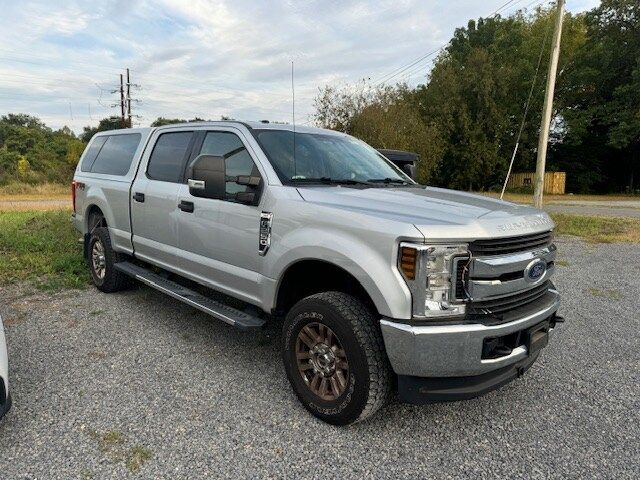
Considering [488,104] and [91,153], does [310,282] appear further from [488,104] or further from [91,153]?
[488,104]

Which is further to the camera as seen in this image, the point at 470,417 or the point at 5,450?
the point at 470,417

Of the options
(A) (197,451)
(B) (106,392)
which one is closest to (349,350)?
(A) (197,451)

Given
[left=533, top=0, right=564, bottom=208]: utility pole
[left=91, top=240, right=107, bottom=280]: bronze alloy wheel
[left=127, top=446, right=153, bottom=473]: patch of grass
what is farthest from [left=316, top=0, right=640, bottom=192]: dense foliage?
[left=127, top=446, right=153, bottom=473]: patch of grass

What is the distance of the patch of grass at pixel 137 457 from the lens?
239cm

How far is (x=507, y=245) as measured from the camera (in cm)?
260

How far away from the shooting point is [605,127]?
116 feet

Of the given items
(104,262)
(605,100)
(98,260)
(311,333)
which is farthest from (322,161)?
(605,100)

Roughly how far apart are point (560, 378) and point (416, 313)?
1.82m

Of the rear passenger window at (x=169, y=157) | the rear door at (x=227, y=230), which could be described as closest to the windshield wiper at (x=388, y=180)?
the rear door at (x=227, y=230)

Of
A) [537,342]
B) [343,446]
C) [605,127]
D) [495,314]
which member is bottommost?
[343,446]

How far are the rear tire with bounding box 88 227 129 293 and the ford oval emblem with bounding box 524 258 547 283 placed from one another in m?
4.27

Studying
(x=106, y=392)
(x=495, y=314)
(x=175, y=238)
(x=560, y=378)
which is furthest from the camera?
(x=175, y=238)

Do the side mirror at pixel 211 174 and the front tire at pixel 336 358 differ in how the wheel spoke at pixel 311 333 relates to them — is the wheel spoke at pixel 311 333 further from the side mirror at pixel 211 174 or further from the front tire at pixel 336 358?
the side mirror at pixel 211 174

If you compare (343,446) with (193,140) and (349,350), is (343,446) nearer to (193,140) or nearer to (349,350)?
(349,350)
